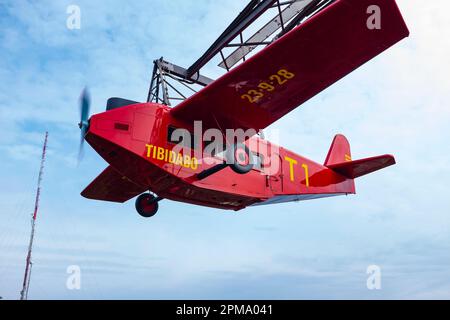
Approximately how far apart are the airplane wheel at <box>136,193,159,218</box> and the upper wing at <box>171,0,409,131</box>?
2876 millimetres

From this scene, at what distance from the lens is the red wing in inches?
461

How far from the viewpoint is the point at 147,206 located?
10.6 m

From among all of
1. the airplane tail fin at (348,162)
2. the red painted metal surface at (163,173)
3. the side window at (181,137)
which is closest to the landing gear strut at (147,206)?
the red painted metal surface at (163,173)

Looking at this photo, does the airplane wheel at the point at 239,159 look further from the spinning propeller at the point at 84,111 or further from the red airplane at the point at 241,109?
the spinning propeller at the point at 84,111

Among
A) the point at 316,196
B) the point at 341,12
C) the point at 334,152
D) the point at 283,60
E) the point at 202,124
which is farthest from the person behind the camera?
the point at 334,152

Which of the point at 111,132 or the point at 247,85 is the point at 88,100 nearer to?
the point at 111,132

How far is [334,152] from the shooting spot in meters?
15.3

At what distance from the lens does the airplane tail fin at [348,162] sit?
11977 millimetres

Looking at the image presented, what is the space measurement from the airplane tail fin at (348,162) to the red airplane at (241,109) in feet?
1.37

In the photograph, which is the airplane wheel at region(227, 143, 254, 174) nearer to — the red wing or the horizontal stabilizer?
the red wing

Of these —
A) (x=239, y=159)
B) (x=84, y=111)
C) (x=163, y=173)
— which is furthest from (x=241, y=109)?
(x=84, y=111)
